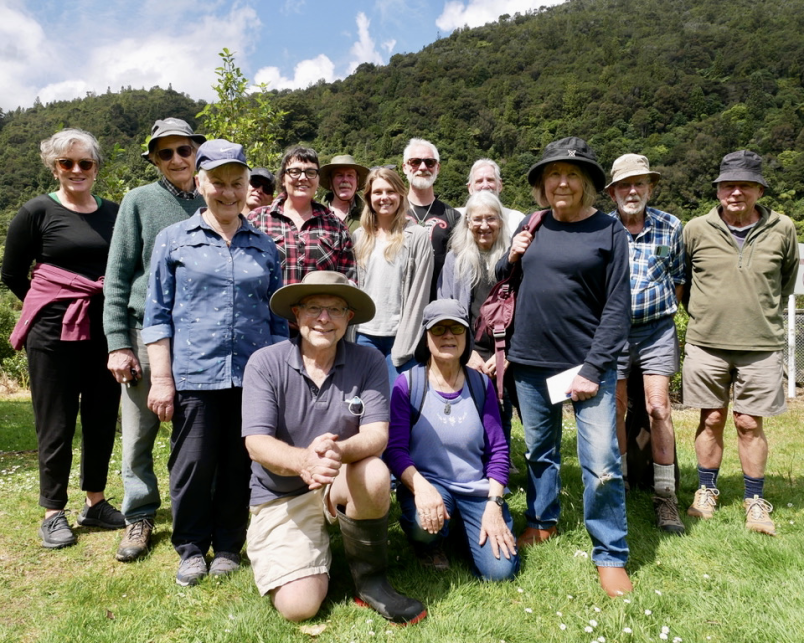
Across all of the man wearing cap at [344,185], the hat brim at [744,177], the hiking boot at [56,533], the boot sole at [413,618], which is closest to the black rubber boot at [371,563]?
the boot sole at [413,618]

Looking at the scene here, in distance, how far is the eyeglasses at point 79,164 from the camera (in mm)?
3886

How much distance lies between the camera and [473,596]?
323 centimetres

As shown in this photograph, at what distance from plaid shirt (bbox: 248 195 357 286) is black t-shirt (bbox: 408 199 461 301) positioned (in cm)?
73

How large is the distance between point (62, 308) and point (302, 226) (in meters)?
1.71

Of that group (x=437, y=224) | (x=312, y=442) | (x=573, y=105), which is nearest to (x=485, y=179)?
(x=437, y=224)

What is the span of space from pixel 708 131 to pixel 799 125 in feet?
29.8

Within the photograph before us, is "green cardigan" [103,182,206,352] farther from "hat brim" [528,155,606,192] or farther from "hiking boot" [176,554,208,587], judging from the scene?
"hat brim" [528,155,606,192]

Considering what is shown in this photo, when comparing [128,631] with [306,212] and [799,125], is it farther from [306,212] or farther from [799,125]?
[799,125]

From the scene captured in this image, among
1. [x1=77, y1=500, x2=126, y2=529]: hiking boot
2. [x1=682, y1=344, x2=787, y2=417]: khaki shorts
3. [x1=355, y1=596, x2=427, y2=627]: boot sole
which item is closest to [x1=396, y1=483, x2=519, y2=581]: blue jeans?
[x1=355, y1=596, x2=427, y2=627]: boot sole

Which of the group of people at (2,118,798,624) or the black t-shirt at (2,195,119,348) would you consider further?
the black t-shirt at (2,195,119,348)

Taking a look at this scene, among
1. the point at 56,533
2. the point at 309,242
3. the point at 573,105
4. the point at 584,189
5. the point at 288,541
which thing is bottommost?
the point at 56,533

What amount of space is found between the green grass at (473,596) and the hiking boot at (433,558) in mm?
58

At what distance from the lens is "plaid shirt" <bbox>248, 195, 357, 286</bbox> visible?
4203 mm

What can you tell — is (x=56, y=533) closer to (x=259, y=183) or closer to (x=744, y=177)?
(x=259, y=183)
